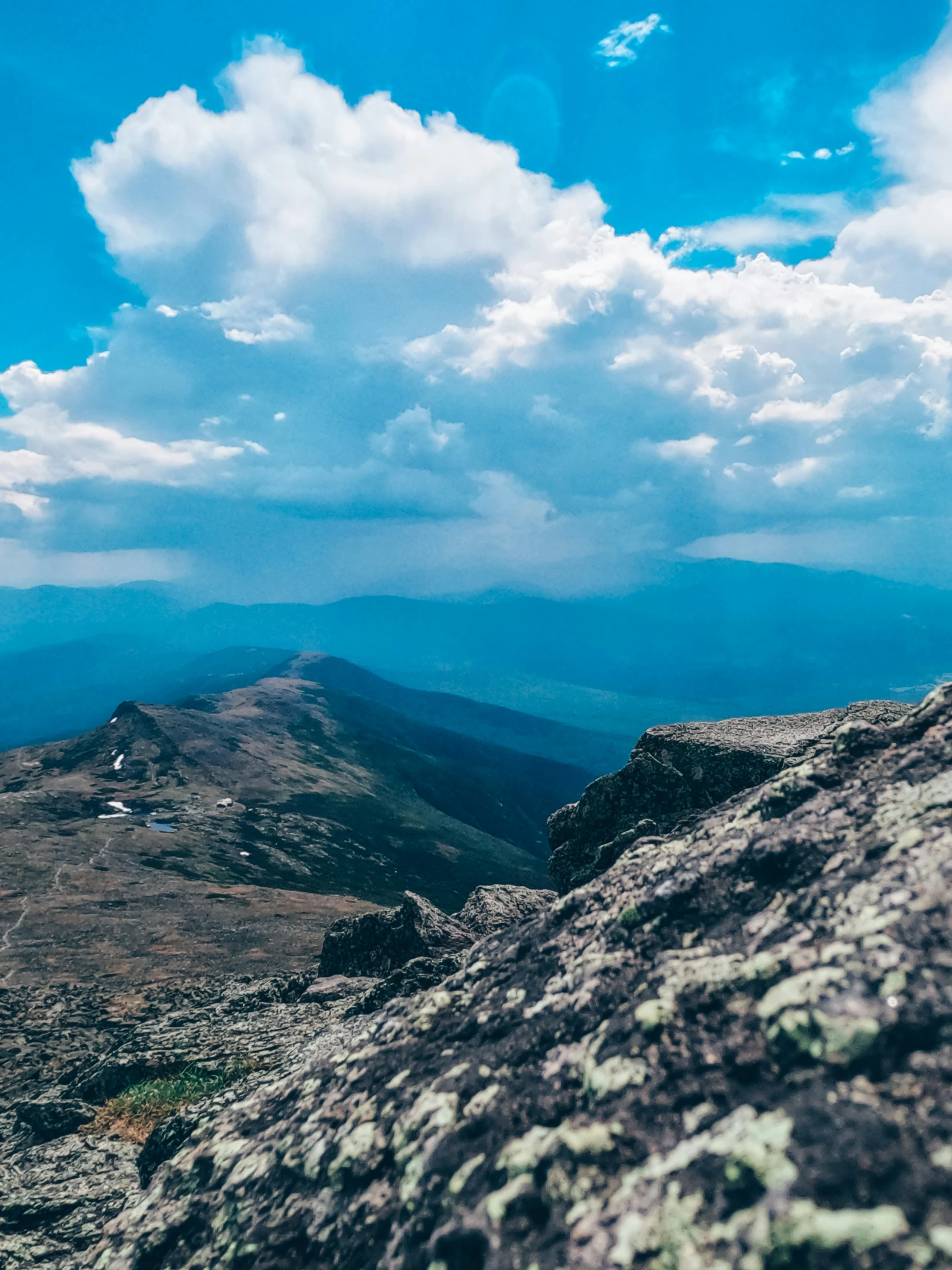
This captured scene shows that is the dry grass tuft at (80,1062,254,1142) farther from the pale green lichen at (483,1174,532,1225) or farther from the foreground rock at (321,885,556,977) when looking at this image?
the pale green lichen at (483,1174,532,1225)

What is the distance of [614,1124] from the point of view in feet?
22.2

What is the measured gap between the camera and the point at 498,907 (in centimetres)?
2702

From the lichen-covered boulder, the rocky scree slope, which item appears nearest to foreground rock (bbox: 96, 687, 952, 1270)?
the rocky scree slope

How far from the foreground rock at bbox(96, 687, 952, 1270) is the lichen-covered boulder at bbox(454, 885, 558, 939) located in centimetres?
1470

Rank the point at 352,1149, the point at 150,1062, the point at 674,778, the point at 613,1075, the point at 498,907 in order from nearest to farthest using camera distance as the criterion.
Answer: the point at 613,1075
the point at 352,1149
the point at 150,1062
the point at 674,778
the point at 498,907

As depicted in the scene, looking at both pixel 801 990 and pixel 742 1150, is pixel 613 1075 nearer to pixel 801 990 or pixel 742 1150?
pixel 742 1150

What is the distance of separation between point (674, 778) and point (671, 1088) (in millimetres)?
14121

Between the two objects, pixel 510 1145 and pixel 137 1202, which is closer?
pixel 510 1145

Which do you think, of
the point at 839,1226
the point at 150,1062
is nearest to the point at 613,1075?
the point at 839,1226

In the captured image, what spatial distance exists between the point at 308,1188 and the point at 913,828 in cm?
874

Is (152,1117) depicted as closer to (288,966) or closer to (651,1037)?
(651,1037)

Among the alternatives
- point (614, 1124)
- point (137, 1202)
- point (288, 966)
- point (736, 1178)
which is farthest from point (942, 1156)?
point (288, 966)

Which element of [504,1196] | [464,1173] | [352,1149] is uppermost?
[504,1196]

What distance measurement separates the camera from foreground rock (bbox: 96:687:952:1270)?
5363 millimetres
